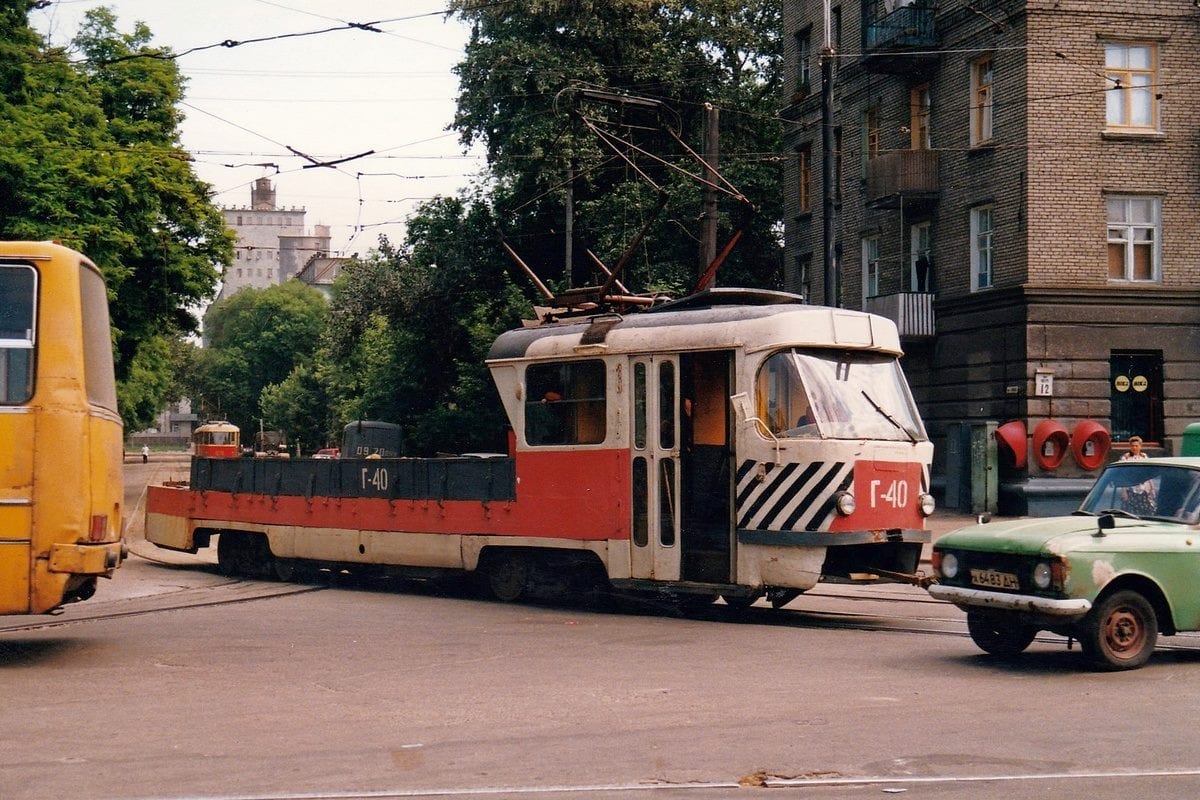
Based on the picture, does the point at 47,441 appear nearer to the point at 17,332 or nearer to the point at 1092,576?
the point at 17,332

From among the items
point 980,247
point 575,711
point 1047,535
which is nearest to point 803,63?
point 980,247

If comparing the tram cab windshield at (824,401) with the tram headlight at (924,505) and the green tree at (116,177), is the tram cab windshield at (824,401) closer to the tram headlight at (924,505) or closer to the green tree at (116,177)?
the tram headlight at (924,505)

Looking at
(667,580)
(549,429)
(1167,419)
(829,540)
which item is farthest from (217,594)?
(1167,419)

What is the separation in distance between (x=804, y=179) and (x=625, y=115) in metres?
5.93

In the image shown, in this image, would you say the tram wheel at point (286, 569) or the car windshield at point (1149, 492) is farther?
the tram wheel at point (286, 569)

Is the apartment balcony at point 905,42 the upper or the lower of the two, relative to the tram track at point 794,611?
upper

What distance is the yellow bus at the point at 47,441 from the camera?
10.9 metres

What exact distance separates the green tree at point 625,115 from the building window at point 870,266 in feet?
13.1

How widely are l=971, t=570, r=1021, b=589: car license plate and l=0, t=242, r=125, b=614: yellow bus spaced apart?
6575mm

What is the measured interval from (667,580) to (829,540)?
1.80 metres

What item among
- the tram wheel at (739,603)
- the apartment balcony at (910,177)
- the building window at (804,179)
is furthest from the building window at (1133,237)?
the tram wheel at (739,603)

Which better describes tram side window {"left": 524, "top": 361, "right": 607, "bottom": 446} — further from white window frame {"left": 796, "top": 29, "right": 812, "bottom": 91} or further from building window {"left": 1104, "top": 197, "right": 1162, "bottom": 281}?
white window frame {"left": 796, "top": 29, "right": 812, "bottom": 91}

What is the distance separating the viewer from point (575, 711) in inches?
356

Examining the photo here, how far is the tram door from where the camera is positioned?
14211mm
